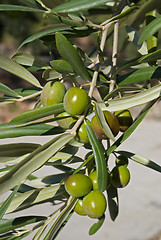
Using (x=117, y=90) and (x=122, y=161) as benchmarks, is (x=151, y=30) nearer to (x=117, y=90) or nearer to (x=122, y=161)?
(x=117, y=90)

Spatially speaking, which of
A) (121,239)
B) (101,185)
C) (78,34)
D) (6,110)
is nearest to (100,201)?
(101,185)

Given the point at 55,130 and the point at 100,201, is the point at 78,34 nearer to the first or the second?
the point at 55,130

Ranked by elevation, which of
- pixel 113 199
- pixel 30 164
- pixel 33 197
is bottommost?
pixel 113 199

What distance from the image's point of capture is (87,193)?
0.55 metres

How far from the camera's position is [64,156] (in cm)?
61

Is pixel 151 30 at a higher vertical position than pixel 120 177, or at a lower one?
higher

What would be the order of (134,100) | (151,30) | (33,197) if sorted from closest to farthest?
(151,30) → (134,100) → (33,197)

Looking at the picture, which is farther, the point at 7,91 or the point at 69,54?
the point at 7,91

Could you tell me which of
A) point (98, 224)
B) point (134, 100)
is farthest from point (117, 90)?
point (98, 224)

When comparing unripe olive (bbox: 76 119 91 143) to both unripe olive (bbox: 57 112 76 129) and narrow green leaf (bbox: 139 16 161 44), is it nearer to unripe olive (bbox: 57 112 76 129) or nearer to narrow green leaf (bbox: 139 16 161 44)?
unripe olive (bbox: 57 112 76 129)

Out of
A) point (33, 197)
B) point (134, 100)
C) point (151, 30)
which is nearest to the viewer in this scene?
point (151, 30)

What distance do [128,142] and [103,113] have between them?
511 cm

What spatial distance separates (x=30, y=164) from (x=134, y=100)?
165 mm

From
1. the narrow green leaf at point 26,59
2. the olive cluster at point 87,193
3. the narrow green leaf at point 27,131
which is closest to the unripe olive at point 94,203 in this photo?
the olive cluster at point 87,193
